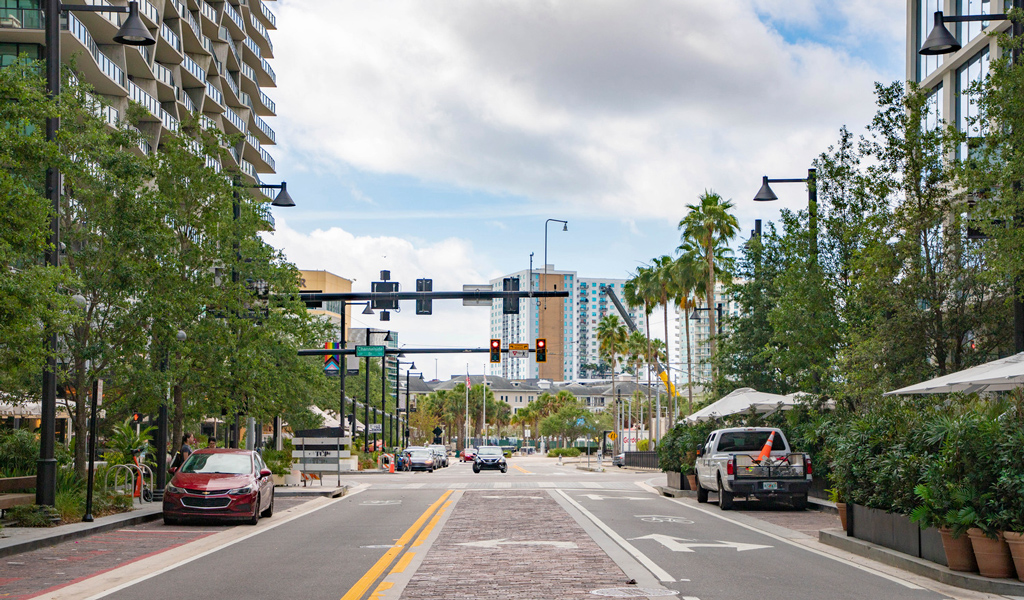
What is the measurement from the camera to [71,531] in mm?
17312

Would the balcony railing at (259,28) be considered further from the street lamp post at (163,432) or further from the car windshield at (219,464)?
the car windshield at (219,464)

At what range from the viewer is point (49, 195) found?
1872 centimetres

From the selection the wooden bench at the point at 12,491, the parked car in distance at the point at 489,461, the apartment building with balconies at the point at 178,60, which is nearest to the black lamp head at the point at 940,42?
the wooden bench at the point at 12,491

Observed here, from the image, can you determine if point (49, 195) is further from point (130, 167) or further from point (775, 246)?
point (775, 246)

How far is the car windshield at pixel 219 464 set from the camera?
20.7m

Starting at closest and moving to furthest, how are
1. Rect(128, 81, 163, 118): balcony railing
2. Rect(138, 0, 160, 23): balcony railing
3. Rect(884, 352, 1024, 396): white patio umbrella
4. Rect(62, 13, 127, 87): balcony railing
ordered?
Rect(884, 352, 1024, 396): white patio umbrella
Rect(62, 13, 127, 87): balcony railing
Rect(128, 81, 163, 118): balcony railing
Rect(138, 0, 160, 23): balcony railing

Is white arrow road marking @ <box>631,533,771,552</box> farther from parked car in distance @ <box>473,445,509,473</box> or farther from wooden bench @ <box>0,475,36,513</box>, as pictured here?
parked car in distance @ <box>473,445,509,473</box>

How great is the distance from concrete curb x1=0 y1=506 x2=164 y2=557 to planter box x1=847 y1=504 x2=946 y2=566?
12.6 metres

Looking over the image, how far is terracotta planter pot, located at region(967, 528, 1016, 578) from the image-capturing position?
11406 mm

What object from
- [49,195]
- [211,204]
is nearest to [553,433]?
[211,204]

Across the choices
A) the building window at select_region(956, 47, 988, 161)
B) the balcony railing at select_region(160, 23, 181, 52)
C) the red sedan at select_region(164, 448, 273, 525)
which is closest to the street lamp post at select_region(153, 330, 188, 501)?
the red sedan at select_region(164, 448, 273, 525)

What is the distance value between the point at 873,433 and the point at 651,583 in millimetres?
5654

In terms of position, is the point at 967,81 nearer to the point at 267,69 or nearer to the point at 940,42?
the point at 940,42

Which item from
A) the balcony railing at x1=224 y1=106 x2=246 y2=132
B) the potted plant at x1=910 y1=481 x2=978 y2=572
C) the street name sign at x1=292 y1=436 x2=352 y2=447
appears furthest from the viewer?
the balcony railing at x1=224 y1=106 x2=246 y2=132
